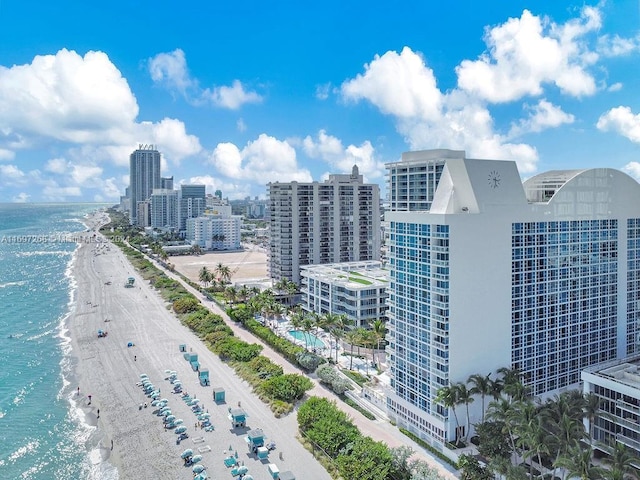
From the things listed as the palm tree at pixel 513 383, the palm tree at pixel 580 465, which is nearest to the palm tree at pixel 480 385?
the palm tree at pixel 513 383

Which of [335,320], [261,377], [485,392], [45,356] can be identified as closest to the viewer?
[485,392]

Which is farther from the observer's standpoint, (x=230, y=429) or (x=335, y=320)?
(x=335, y=320)

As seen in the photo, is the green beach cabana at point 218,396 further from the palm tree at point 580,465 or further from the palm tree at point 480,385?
the palm tree at point 580,465

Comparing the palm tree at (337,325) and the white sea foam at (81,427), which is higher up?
the palm tree at (337,325)

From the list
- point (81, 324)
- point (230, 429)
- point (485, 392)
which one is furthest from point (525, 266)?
point (81, 324)

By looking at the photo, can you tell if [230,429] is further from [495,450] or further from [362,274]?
[362,274]

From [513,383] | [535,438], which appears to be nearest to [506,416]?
[535,438]

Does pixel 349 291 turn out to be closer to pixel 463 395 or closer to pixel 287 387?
pixel 287 387

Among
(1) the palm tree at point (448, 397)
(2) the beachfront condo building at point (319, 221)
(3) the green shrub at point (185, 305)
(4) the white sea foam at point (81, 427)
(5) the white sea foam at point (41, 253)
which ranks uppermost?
(2) the beachfront condo building at point (319, 221)
